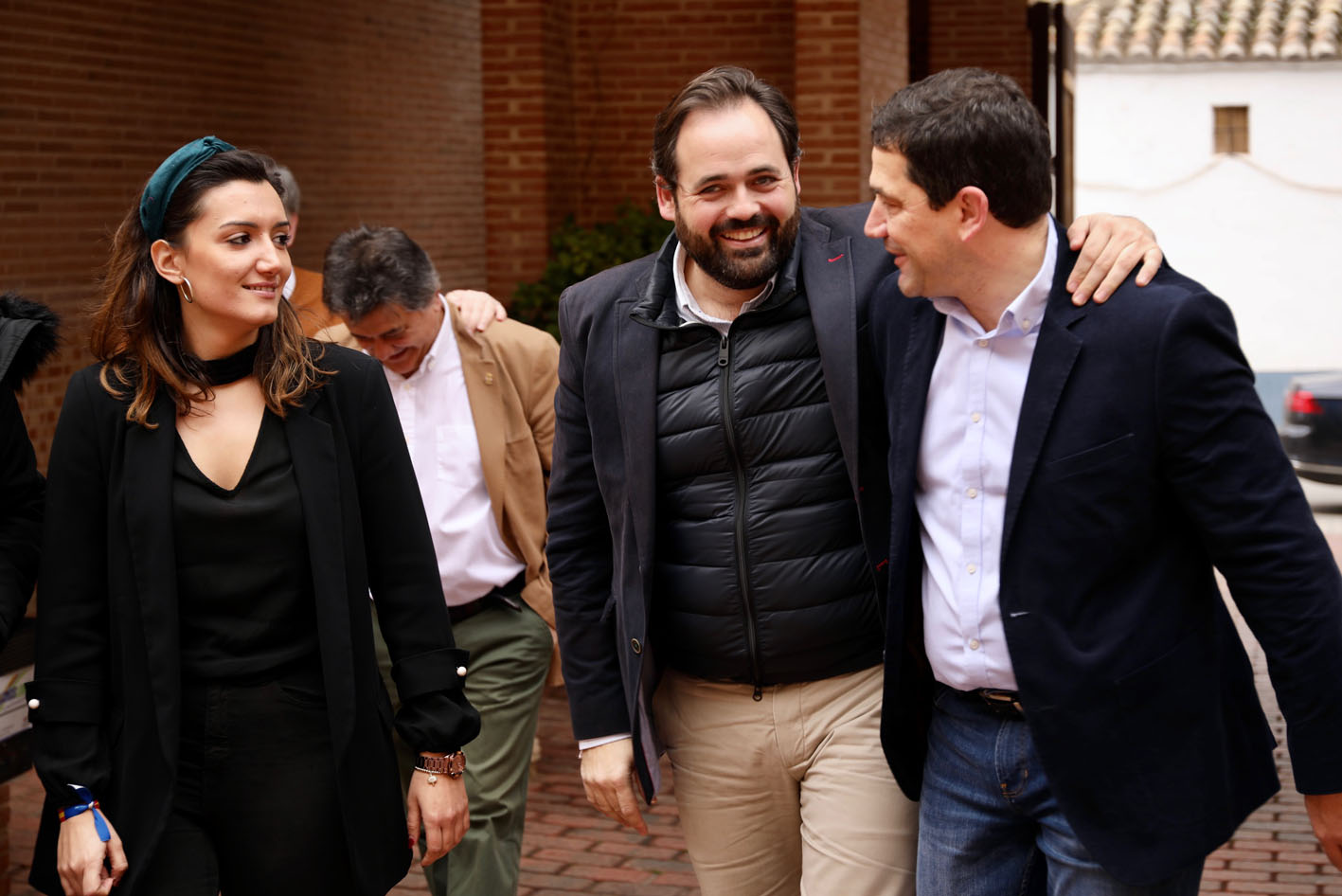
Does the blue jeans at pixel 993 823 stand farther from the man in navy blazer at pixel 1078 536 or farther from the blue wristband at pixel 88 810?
the blue wristband at pixel 88 810

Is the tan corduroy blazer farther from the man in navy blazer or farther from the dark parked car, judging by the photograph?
the dark parked car

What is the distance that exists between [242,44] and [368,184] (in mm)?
1858

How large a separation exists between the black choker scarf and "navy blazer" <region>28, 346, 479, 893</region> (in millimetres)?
97

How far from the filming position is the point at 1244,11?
22312 mm

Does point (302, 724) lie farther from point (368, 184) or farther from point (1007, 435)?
point (368, 184)

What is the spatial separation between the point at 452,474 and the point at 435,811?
53.7 inches

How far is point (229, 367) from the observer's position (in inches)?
119

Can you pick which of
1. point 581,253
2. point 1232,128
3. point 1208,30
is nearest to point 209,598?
point 581,253

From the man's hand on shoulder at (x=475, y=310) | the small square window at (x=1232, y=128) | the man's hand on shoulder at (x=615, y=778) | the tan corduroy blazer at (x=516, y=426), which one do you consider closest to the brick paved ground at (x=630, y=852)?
the tan corduroy blazer at (x=516, y=426)

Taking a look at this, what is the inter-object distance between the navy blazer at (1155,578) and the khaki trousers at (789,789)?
0.57 meters

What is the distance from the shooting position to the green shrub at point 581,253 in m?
9.90

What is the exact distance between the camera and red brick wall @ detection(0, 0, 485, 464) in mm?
8352

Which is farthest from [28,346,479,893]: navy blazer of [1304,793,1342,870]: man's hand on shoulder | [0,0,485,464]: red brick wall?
[0,0,485,464]: red brick wall

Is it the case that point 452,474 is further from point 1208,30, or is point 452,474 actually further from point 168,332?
point 1208,30
